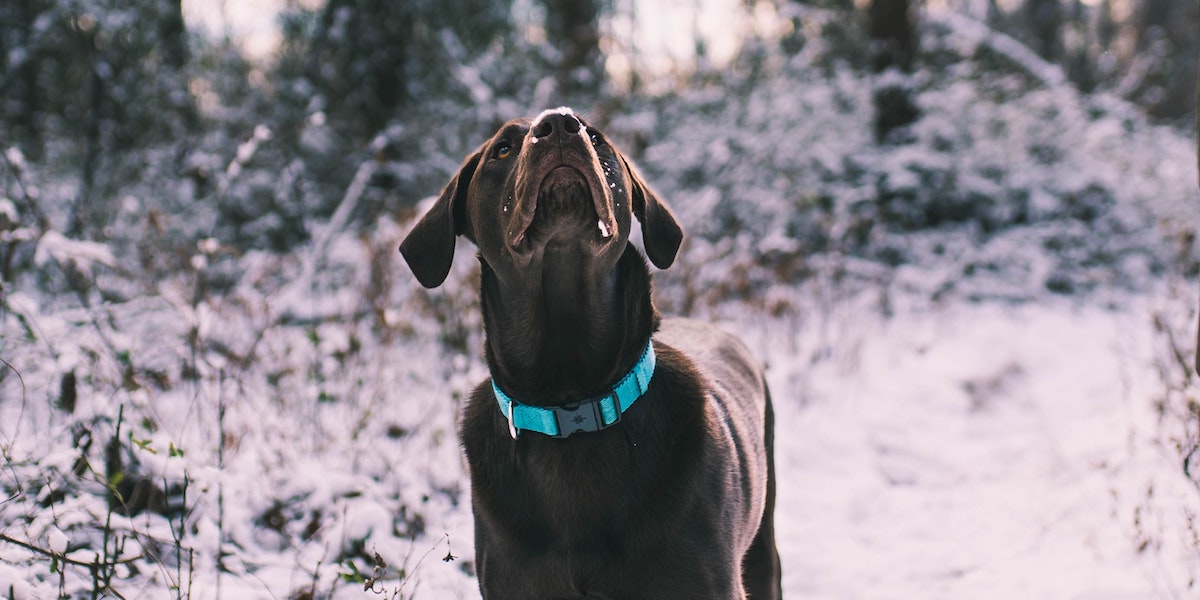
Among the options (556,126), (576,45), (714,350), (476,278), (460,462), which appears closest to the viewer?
(556,126)

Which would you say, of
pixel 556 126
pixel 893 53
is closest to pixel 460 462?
pixel 556 126

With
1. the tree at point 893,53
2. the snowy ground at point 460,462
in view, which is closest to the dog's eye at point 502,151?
the snowy ground at point 460,462

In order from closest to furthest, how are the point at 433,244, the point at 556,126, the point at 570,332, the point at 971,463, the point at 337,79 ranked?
the point at 556,126 < the point at 570,332 < the point at 433,244 < the point at 971,463 < the point at 337,79

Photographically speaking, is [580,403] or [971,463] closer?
[580,403]

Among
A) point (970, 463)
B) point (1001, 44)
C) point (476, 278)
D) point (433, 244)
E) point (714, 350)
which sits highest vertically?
point (1001, 44)

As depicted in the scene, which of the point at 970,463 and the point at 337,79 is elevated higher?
the point at 337,79

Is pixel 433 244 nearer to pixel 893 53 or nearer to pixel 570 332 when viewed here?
pixel 570 332

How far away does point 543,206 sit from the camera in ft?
6.76

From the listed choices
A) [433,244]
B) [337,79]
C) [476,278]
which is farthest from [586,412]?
[337,79]

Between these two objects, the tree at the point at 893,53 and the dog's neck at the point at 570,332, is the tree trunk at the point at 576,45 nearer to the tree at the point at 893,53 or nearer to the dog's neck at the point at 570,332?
the tree at the point at 893,53

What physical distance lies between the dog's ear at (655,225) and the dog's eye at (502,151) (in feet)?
1.03

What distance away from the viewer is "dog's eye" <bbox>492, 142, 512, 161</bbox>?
7.49ft

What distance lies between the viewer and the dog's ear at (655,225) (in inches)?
92.5

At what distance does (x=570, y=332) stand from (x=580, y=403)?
0.20m
